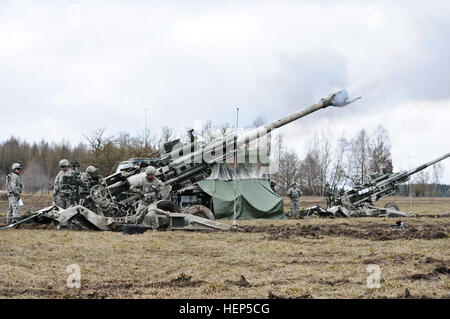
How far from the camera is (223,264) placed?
25.2 ft

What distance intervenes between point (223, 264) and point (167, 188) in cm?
749

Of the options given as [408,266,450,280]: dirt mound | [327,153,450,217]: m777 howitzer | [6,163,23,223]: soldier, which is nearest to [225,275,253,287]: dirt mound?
[408,266,450,280]: dirt mound

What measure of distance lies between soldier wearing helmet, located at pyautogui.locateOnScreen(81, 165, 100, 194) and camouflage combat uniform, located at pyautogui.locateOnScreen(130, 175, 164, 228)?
103cm

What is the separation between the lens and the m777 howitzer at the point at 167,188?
13086 mm

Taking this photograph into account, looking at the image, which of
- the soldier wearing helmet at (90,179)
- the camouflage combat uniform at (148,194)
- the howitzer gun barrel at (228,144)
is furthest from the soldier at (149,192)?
the howitzer gun barrel at (228,144)

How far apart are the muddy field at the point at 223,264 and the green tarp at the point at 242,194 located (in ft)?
24.2

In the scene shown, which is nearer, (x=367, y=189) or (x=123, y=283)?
(x=123, y=283)

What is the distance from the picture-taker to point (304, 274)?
265 inches

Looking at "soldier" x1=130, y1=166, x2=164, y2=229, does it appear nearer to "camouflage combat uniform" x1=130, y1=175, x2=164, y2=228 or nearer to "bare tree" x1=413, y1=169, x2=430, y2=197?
"camouflage combat uniform" x1=130, y1=175, x2=164, y2=228

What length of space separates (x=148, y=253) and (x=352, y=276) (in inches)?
145

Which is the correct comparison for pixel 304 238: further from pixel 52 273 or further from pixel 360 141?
pixel 360 141

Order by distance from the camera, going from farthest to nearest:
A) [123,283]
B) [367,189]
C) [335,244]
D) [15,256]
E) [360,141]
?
[360,141]
[367,189]
[335,244]
[15,256]
[123,283]

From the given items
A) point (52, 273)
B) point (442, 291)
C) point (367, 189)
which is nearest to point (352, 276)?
point (442, 291)

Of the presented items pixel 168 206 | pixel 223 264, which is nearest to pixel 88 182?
pixel 168 206
